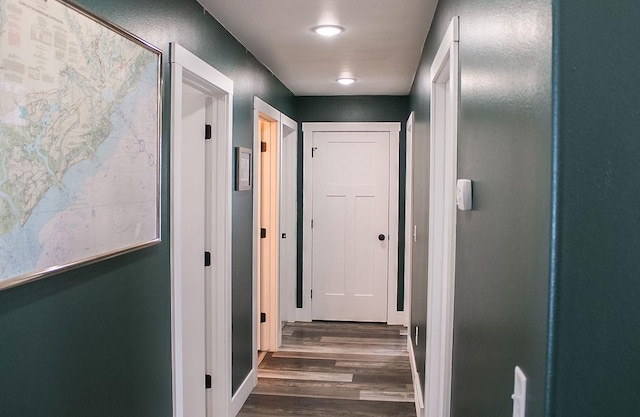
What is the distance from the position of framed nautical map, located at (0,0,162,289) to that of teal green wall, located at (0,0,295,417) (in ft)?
0.26

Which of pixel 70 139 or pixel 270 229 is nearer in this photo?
pixel 70 139

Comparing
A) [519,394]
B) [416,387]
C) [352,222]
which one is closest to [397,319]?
[352,222]

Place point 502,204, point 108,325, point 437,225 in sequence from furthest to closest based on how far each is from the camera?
point 437,225 < point 108,325 < point 502,204

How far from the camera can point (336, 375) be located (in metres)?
4.19

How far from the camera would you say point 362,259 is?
569 centimetres

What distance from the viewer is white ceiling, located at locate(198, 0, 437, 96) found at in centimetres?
265

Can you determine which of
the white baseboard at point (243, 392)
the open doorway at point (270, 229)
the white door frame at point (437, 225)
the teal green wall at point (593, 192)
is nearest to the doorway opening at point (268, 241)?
the open doorway at point (270, 229)

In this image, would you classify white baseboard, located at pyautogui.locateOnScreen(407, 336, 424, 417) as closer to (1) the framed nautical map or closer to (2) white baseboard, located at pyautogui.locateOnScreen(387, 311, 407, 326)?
(2) white baseboard, located at pyautogui.locateOnScreen(387, 311, 407, 326)

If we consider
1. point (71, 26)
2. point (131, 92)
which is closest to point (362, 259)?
point (131, 92)

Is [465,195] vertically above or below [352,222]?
above

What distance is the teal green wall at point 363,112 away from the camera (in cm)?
556

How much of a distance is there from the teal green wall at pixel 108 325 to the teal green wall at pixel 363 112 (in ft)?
8.86

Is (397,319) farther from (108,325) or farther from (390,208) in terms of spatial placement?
(108,325)

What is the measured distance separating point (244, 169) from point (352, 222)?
7.76 ft
